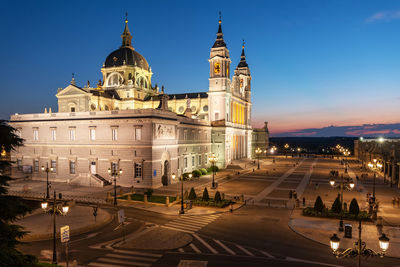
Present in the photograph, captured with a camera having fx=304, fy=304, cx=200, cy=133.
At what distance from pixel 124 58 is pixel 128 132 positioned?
4224 cm

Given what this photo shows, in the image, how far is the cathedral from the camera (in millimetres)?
48000

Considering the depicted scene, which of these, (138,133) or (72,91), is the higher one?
(72,91)

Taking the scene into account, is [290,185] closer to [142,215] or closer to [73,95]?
[142,215]

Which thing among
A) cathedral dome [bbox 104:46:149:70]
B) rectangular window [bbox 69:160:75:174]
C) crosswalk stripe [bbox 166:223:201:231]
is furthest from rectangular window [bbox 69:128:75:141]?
cathedral dome [bbox 104:46:149:70]

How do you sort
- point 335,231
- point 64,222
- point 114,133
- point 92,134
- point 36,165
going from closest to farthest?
1. point 335,231
2. point 64,222
3. point 114,133
4. point 92,134
5. point 36,165

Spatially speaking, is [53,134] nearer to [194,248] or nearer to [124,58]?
[124,58]

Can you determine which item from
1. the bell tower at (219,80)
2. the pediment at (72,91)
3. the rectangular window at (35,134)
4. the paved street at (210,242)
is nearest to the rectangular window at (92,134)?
the rectangular window at (35,134)

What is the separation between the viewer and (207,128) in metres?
73.1

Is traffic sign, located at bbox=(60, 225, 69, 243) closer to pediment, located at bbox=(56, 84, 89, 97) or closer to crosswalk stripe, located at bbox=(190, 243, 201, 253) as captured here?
crosswalk stripe, located at bbox=(190, 243, 201, 253)

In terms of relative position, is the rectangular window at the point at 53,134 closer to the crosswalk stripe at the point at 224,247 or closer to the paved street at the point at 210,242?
the paved street at the point at 210,242

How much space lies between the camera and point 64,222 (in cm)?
2750

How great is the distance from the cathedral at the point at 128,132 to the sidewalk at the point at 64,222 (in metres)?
16.4

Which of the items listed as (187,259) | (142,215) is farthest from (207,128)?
(187,259)

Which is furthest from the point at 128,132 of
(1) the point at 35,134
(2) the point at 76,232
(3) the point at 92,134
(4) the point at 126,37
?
(4) the point at 126,37
